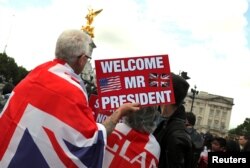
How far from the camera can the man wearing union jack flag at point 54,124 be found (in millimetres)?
3432

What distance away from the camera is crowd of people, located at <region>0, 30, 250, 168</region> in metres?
3.44

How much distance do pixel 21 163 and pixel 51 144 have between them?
0.80 feet

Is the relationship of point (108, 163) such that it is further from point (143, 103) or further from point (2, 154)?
point (2, 154)

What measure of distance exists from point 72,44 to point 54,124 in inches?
24.1

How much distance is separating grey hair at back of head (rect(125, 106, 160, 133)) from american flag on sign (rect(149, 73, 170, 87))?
27cm

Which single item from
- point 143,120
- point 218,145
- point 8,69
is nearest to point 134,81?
point 143,120

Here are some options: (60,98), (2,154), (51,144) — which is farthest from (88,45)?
(2,154)

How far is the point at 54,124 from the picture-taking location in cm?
345

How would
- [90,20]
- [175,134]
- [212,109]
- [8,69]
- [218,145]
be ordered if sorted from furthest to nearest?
[212,109], [8,69], [90,20], [218,145], [175,134]

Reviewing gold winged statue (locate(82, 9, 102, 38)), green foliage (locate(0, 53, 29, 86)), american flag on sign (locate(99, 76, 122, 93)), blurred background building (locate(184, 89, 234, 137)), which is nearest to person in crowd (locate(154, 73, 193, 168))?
american flag on sign (locate(99, 76, 122, 93))

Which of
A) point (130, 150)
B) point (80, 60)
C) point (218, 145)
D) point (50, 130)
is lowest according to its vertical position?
point (218, 145)

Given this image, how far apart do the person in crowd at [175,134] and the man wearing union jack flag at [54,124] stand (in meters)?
0.62

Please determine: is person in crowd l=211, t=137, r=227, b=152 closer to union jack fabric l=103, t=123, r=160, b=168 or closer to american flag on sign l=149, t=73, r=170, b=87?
union jack fabric l=103, t=123, r=160, b=168

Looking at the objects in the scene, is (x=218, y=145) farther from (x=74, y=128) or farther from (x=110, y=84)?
(x=74, y=128)
